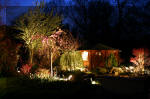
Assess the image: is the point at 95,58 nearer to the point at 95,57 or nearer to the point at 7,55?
the point at 95,57

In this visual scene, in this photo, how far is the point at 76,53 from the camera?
15.9m

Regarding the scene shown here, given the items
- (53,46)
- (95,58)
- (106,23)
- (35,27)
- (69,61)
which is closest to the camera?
(53,46)

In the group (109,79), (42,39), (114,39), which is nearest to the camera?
(109,79)

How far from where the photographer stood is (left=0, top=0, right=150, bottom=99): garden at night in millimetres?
8445

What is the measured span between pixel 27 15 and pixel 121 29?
16278 mm

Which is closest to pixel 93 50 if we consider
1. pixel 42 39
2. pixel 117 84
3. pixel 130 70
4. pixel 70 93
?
pixel 130 70

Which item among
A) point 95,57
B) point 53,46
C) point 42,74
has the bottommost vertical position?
point 42,74

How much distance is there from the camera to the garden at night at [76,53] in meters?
8.45

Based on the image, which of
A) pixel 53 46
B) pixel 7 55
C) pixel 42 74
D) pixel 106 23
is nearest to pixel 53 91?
pixel 42 74

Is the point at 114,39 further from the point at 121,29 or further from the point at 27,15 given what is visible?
the point at 27,15

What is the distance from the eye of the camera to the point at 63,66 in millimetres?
15195

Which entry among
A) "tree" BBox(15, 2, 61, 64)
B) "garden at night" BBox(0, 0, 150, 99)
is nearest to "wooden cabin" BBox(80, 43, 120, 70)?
"garden at night" BBox(0, 0, 150, 99)

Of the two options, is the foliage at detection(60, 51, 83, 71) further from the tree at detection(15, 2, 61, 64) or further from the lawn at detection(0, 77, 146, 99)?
the lawn at detection(0, 77, 146, 99)

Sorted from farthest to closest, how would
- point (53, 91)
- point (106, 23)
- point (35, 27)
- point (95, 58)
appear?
point (106, 23) < point (95, 58) < point (35, 27) < point (53, 91)
